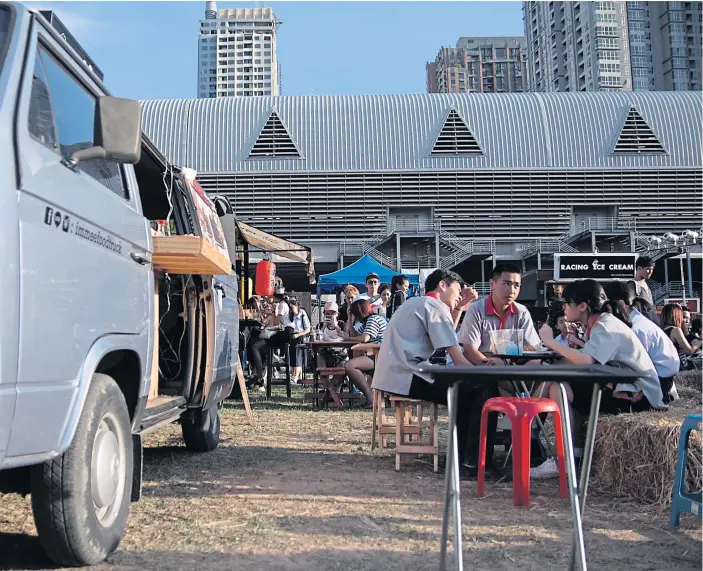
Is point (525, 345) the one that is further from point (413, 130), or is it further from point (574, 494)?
point (413, 130)

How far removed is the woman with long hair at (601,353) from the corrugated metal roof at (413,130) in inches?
1369

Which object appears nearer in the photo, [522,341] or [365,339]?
[522,341]

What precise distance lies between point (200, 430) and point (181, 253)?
227 cm

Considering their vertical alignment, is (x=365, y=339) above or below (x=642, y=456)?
above

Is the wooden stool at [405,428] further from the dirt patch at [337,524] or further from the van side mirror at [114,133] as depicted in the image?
the van side mirror at [114,133]

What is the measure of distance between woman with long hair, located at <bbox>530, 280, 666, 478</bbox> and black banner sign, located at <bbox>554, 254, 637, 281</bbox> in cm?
1221

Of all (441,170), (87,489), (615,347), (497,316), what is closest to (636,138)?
(441,170)

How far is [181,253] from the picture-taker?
4125 millimetres

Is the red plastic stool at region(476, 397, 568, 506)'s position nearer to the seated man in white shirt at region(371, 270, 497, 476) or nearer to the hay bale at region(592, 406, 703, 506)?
the hay bale at region(592, 406, 703, 506)

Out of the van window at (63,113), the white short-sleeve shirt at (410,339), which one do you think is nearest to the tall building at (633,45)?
the white short-sleeve shirt at (410,339)

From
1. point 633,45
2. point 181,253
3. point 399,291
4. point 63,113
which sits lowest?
point 181,253

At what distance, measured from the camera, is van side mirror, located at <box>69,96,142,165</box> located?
9.87 feet

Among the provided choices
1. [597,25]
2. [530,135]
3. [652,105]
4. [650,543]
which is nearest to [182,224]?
[650,543]

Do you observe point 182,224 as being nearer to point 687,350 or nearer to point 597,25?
point 687,350
